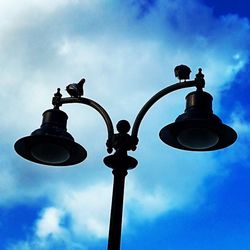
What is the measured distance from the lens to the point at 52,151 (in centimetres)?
780

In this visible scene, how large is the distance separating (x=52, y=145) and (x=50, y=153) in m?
0.18

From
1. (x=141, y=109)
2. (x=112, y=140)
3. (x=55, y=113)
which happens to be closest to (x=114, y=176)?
(x=112, y=140)

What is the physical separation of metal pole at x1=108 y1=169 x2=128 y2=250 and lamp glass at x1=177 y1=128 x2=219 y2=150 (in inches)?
44.1

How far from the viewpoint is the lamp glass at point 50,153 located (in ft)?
25.4

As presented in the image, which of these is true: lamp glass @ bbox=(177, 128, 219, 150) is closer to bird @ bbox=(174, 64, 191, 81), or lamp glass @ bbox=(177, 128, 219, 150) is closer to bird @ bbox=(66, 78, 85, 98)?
bird @ bbox=(174, 64, 191, 81)

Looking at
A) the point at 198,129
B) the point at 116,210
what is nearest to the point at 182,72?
the point at 198,129

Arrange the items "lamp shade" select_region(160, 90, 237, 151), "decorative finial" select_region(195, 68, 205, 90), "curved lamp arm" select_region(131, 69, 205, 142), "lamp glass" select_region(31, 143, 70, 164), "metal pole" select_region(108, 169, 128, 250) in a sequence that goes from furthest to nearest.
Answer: "decorative finial" select_region(195, 68, 205, 90), "lamp glass" select_region(31, 143, 70, 164), "lamp shade" select_region(160, 90, 237, 151), "curved lamp arm" select_region(131, 69, 205, 142), "metal pole" select_region(108, 169, 128, 250)

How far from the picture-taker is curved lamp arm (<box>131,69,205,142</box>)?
721cm

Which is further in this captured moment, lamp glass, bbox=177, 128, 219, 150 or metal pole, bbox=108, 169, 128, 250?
lamp glass, bbox=177, 128, 219, 150

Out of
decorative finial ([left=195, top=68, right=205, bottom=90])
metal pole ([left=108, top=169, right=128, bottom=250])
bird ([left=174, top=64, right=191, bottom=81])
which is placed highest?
bird ([left=174, top=64, right=191, bottom=81])

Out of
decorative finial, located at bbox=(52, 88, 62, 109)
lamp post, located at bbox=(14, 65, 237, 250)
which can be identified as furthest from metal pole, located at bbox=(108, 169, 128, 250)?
decorative finial, located at bbox=(52, 88, 62, 109)

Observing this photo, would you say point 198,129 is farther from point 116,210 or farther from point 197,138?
point 116,210

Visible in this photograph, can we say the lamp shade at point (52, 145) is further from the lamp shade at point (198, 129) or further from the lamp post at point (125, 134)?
the lamp shade at point (198, 129)

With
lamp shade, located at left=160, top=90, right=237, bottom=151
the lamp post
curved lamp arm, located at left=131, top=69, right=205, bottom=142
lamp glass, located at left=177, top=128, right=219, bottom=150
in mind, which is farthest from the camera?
lamp glass, located at left=177, top=128, right=219, bottom=150
